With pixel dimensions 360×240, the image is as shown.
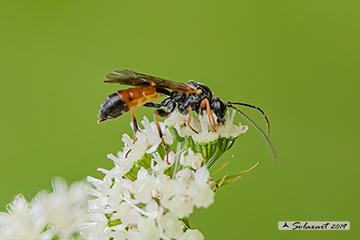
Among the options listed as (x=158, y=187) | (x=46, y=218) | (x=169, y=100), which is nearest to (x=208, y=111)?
(x=169, y=100)

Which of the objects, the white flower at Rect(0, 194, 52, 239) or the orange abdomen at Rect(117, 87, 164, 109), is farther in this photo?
the orange abdomen at Rect(117, 87, 164, 109)

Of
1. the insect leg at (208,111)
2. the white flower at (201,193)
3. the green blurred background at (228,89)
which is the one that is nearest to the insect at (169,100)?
the insect leg at (208,111)

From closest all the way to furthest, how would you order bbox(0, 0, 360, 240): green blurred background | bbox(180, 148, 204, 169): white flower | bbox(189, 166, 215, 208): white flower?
bbox(189, 166, 215, 208): white flower, bbox(180, 148, 204, 169): white flower, bbox(0, 0, 360, 240): green blurred background

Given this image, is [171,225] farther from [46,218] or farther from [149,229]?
[46,218]

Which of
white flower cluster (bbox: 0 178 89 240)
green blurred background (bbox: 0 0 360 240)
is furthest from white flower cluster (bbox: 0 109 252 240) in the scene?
green blurred background (bbox: 0 0 360 240)

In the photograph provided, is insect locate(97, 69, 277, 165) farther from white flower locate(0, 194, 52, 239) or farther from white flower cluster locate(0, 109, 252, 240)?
white flower locate(0, 194, 52, 239)
